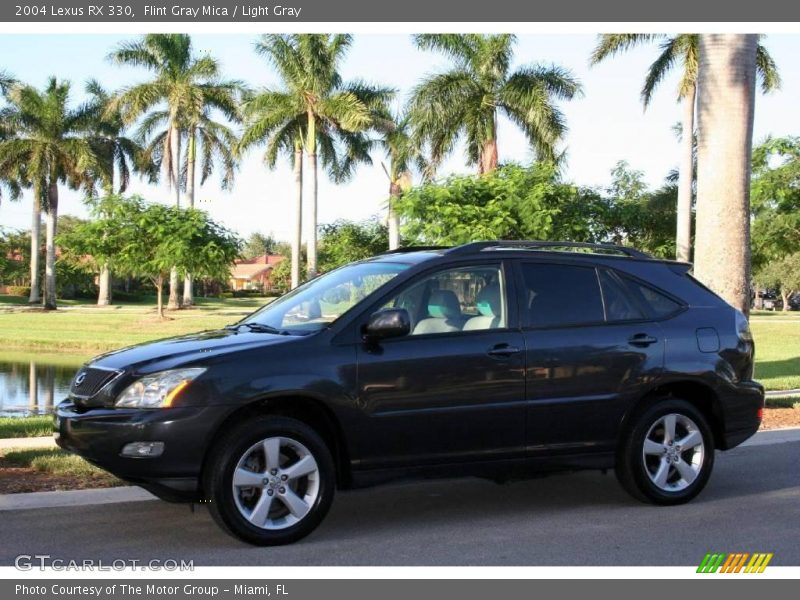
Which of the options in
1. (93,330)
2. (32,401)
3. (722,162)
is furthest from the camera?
Answer: (93,330)

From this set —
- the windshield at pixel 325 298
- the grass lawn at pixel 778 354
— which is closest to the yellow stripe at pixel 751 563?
the windshield at pixel 325 298

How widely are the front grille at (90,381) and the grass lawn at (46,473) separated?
1.60 m

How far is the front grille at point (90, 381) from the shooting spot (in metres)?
6.32

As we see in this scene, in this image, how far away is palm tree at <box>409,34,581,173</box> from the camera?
3644cm

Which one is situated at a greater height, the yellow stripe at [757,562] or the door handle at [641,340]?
the door handle at [641,340]

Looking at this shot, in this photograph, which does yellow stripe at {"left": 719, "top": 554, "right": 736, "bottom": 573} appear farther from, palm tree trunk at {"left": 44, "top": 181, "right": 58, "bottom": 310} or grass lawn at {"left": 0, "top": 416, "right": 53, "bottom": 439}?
palm tree trunk at {"left": 44, "top": 181, "right": 58, "bottom": 310}

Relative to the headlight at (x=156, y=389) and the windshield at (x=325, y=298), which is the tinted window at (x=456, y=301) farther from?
the headlight at (x=156, y=389)

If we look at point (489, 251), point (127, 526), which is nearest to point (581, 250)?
point (489, 251)

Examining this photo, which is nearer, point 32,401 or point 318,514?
point 318,514

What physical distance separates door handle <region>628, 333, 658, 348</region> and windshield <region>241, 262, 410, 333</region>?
5.56ft

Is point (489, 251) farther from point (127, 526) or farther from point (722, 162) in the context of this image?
point (722, 162)

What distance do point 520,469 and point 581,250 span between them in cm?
178

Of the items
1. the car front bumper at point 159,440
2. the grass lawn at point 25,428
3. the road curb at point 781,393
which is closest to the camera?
the car front bumper at point 159,440

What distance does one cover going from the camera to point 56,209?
197 ft
